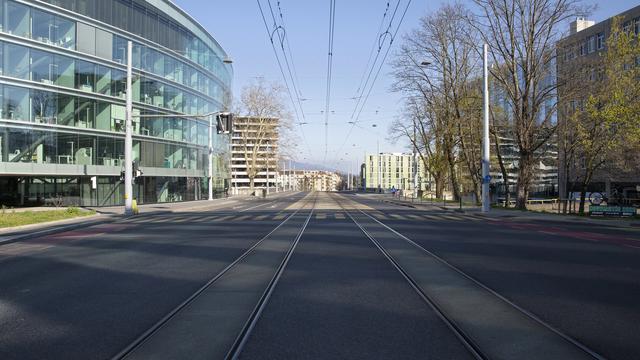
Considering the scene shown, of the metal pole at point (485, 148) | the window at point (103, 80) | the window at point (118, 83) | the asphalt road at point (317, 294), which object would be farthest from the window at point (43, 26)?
the metal pole at point (485, 148)

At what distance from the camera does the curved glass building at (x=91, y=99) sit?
35.3 metres

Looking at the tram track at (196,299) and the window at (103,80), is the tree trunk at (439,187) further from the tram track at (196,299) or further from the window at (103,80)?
the tram track at (196,299)

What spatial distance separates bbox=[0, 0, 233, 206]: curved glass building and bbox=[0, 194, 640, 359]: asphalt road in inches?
892

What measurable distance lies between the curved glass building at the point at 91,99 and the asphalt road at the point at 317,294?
22652 millimetres

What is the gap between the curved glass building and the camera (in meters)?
35.3

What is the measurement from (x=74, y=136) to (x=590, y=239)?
119 ft

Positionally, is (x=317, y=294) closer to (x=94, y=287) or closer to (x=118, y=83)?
(x=94, y=287)

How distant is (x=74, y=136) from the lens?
39656 millimetres

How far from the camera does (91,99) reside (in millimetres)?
41156

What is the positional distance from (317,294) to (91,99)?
38.5m

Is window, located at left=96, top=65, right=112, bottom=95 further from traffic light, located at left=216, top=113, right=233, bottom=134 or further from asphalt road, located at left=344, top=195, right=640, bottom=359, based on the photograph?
asphalt road, located at left=344, top=195, right=640, bottom=359

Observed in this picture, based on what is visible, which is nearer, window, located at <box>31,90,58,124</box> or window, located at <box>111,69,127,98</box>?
window, located at <box>31,90,58,124</box>

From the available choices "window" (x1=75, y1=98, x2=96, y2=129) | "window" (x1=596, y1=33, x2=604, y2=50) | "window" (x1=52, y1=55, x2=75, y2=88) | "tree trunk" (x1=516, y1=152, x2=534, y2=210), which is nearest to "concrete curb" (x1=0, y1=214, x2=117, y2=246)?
"window" (x1=75, y1=98, x2=96, y2=129)

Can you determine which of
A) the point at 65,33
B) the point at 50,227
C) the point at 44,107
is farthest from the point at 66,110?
the point at 50,227
